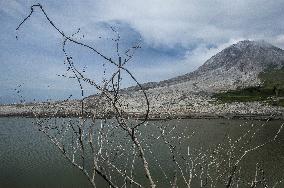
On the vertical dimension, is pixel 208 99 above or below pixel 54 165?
above

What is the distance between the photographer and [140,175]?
27.6 meters

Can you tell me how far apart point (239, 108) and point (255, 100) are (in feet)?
60.1

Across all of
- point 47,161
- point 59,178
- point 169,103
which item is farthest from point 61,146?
point 169,103

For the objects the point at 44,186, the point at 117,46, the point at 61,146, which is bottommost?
the point at 44,186

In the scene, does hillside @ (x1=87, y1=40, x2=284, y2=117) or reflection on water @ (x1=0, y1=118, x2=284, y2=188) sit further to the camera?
hillside @ (x1=87, y1=40, x2=284, y2=117)

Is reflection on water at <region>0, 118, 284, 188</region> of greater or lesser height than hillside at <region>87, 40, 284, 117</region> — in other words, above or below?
below

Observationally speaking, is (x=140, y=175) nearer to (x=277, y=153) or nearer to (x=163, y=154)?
(x=163, y=154)

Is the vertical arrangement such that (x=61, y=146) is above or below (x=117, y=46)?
below

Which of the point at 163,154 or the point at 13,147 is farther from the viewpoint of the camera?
the point at 13,147

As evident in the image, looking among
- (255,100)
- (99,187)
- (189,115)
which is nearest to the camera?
(99,187)

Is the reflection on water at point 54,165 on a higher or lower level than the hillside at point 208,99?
lower

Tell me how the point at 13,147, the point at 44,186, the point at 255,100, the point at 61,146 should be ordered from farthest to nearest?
1. the point at 255,100
2. the point at 13,147
3. the point at 44,186
4. the point at 61,146

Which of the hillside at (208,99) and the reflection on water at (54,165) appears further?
the hillside at (208,99)

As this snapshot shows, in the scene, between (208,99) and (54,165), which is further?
(208,99)
